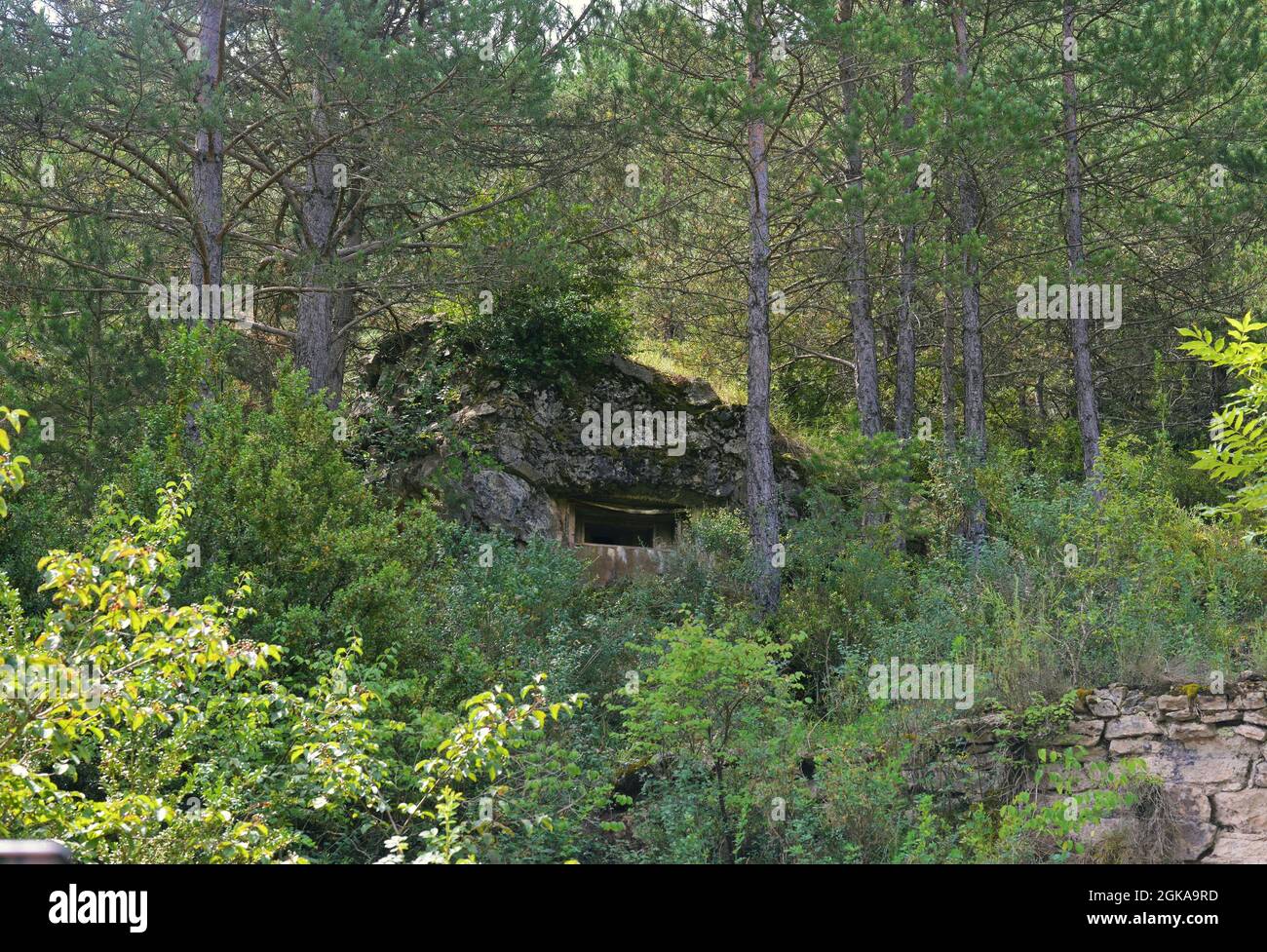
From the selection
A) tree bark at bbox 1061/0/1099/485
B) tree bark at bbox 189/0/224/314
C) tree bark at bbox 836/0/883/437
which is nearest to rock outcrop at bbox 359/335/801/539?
tree bark at bbox 836/0/883/437

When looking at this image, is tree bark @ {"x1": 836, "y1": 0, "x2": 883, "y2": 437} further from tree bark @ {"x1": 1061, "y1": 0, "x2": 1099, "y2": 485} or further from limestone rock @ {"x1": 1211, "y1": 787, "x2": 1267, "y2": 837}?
limestone rock @ {"x1": 1211, "y1": 787, "x2": 1267, "y2": 837}

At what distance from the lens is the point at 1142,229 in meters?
19.4

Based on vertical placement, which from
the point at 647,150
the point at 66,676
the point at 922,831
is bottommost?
the point at 922,831

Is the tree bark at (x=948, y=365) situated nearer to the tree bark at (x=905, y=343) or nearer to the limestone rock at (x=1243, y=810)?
the tree bark at (x=905, y=343)

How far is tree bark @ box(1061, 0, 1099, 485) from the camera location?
17.4 metres

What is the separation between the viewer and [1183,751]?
938 cm

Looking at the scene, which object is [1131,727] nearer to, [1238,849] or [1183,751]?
[1183,751]

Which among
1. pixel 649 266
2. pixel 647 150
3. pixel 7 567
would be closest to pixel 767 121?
pixel 647 150

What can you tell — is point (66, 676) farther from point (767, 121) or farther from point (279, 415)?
point (767, 121)

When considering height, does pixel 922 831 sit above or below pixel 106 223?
below

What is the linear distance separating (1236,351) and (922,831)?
145 inches

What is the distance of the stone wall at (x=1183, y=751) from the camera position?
884 centimetres

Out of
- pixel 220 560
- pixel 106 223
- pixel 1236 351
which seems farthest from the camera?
pixel 106 223

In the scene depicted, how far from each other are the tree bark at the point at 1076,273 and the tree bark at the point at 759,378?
4.68m
